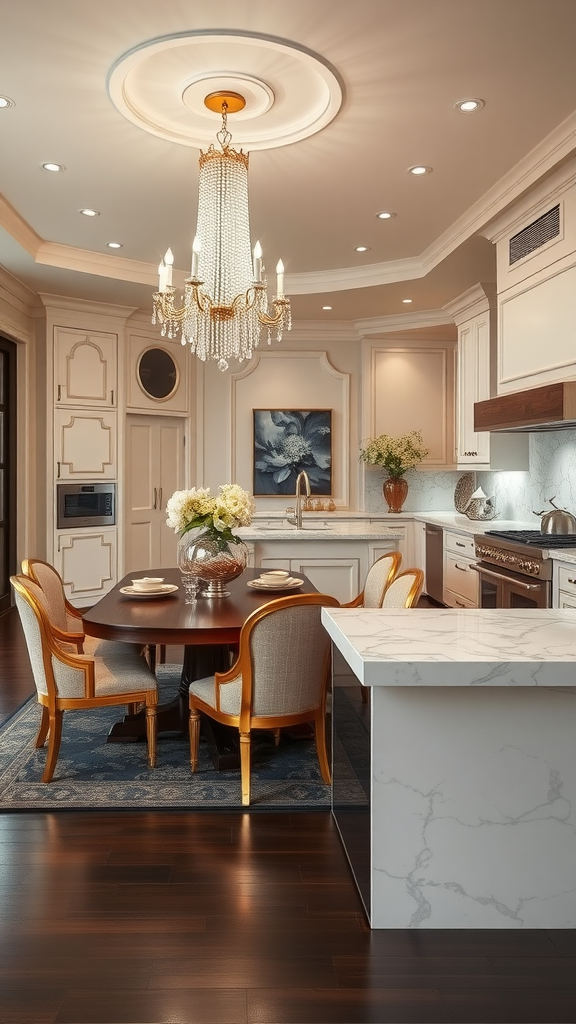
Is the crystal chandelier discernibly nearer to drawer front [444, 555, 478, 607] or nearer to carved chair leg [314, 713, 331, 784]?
carved chair leg [314, 713, 331, 784]

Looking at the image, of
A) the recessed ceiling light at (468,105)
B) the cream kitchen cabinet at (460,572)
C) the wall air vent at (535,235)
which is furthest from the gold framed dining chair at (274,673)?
the cream kitchen cabinet at (460,572)

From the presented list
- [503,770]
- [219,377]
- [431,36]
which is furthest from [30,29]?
[219,377]

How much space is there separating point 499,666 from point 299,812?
1.32 meters

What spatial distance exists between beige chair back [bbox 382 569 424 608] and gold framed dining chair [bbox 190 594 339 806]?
44 centimetres

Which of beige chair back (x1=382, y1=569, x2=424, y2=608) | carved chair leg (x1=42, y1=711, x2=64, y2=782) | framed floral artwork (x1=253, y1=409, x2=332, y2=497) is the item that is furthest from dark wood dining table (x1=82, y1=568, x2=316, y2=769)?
framed floral artwork (x1=253, y1=409, x2=332, y2=497)

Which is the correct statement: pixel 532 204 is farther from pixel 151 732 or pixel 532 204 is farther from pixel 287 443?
pixel 287 443

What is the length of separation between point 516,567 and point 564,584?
55cm

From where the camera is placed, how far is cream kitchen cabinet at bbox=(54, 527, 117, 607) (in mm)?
6926

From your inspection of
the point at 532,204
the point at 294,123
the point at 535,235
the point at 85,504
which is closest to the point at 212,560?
the point at 294,123

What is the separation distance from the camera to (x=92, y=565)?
7.14 metres

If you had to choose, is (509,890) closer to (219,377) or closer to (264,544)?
(264,544)

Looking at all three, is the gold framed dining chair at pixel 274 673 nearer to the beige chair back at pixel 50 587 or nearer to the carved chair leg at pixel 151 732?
the carved chair leg at pixel 151 732

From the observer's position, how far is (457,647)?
199cm

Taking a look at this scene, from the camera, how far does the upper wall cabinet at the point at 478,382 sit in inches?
235
